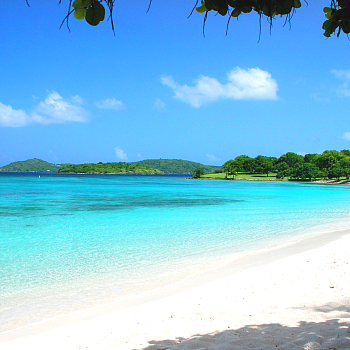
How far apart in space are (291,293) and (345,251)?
5.59 metres

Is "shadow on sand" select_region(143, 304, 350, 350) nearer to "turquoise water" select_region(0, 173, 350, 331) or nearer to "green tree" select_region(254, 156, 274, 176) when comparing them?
"turquoise water" select_region(0, 173, 350, 331)

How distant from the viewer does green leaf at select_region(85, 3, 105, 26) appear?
2.79 meters

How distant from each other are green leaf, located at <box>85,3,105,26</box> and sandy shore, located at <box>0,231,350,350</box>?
4.04 meters

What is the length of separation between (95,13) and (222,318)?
4.96 metres

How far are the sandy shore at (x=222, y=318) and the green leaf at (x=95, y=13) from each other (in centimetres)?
404

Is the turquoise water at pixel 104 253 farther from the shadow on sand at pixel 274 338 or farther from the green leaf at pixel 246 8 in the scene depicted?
the green leaf at pixel 246 8

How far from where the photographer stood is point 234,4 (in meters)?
3.15

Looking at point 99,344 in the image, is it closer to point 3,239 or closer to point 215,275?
point 215,275

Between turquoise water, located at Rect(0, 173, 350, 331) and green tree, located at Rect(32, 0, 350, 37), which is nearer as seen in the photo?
green tree, located at Rect(32, 0, 350, 37)

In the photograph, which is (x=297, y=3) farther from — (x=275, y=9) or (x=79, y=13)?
(x=79, y=13)

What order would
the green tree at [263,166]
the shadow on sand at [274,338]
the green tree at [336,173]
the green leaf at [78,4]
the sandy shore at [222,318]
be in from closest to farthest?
the green leaf at [78,4], the shadow on sand at [274,338], the sandy shore at [222,318], the green tree at [336,173], the green tree at [263,166]

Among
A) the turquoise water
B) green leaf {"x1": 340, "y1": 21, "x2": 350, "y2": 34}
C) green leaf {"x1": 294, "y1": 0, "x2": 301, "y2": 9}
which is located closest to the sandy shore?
the turquoise water

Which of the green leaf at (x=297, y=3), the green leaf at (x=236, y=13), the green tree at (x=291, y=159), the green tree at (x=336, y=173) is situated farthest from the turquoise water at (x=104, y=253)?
the green tree at (x=291, y=159)

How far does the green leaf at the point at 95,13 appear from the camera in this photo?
279 cm
